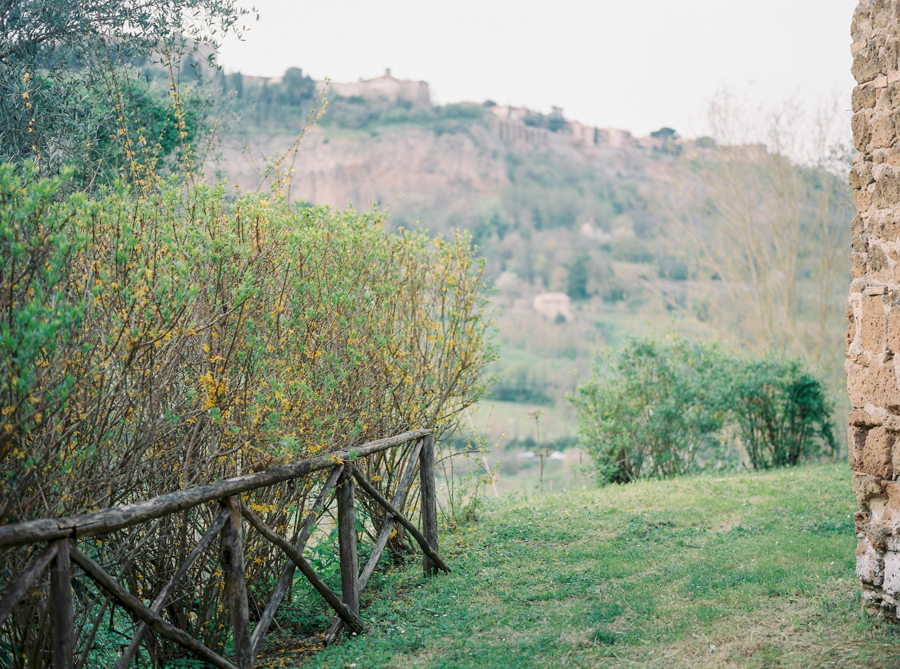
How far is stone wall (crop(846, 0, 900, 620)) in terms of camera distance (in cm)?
364

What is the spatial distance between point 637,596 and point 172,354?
10.7 ft

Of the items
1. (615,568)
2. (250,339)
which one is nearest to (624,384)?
(615,568)

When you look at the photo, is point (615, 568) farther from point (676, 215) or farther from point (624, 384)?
point (676, 215)

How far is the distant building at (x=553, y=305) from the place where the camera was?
1401 inches

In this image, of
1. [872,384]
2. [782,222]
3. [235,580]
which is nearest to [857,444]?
[872,384]

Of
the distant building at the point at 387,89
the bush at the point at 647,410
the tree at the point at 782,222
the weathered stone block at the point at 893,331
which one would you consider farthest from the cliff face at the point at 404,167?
the weathered stone block at the point at 893,331

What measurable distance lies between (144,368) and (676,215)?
18.4 meters

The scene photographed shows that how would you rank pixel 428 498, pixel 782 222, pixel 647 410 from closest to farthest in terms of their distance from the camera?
pixel 428 498 → pixel 647 410 → pixel 782 222

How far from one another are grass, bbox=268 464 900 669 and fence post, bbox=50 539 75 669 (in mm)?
1514

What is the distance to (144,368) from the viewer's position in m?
3.10

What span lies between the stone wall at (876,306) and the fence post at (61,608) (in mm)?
3938

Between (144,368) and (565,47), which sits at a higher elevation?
(565,47)

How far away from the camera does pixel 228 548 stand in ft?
10.5

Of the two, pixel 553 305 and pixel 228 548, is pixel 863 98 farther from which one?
pixel 553 305
